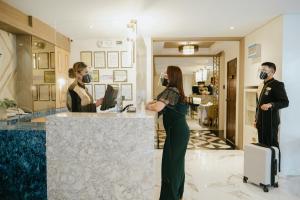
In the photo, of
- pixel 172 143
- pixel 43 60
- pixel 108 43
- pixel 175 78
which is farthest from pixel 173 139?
pixel 108 43

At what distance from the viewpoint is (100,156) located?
153 centimetres

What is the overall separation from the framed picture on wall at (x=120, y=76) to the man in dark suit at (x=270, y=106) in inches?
104

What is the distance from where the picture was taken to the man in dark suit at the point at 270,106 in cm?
300

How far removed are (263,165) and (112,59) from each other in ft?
10.7

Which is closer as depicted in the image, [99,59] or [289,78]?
[289,78]

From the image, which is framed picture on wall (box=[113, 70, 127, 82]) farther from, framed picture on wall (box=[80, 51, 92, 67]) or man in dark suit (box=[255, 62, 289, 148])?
man in dark suit (box=[255, 62, 289, 148])

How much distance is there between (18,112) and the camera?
326 centimetres

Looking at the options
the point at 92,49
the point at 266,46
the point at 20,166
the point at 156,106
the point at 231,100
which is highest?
the point at 92,49

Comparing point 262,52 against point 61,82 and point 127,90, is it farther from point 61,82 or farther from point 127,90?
point 61,82

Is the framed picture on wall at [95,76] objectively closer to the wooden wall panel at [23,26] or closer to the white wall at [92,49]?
the white wall at [92,49]

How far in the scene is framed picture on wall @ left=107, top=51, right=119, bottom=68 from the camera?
4777 mm

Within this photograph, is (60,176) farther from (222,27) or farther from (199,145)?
(199,145)

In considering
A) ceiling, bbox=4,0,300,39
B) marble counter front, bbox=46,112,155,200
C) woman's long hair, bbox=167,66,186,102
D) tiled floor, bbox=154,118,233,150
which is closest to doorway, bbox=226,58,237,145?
tiled floor, bbox=154,118,233,150

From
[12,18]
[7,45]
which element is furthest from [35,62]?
[12,18]
